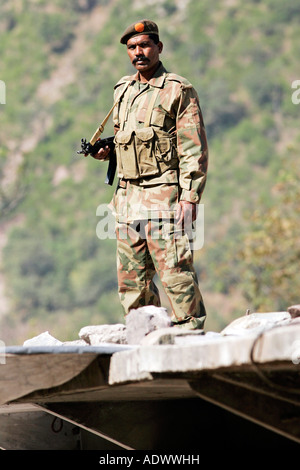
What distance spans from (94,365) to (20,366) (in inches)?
10.4

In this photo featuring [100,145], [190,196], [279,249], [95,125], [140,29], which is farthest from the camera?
[95,125]

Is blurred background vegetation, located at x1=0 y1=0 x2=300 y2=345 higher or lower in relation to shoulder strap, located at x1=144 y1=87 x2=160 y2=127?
higher

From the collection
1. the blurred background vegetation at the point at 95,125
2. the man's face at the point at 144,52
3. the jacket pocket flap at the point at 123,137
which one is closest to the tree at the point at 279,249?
the jacket pocket flap at the point at 123,137

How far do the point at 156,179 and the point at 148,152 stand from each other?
16 centimetres

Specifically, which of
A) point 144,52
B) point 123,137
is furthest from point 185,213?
point 144,52

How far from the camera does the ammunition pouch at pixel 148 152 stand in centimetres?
614

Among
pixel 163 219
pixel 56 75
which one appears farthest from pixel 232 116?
pixel 163 219

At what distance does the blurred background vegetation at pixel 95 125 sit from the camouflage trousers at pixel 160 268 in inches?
1513

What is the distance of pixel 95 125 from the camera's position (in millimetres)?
67250

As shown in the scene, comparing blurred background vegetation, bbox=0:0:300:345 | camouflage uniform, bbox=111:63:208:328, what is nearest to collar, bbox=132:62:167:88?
camouflage uniform, bbox=111:63:208:328

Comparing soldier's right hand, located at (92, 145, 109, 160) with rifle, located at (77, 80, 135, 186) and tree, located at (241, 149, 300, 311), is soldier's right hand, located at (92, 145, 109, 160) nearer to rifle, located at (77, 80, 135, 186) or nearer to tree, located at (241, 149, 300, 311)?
rifle, located at (77, 80, 135, 186)

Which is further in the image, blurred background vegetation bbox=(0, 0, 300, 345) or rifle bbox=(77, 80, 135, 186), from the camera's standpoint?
blurred background vegetation bbox=(0, 0, 300, 345)

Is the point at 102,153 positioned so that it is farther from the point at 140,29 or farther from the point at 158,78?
the point at 140,29

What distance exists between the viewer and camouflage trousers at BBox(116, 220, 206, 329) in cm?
600
